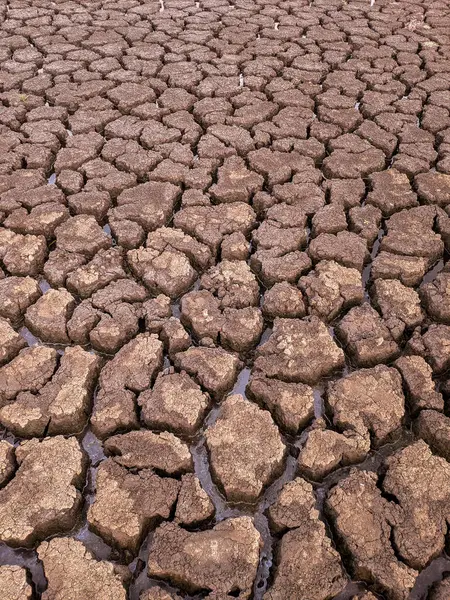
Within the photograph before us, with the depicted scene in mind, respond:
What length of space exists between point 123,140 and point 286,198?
134cm

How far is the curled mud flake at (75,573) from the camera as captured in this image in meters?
1.70

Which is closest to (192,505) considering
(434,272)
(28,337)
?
(28,337)

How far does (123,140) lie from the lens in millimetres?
3828

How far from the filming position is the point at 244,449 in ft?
6.81

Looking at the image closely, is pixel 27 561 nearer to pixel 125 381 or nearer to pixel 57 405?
pixel 57 405

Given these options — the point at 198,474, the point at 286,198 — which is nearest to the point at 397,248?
the point at 286,198

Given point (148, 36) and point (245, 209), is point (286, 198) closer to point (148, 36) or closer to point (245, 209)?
point (245, 209)

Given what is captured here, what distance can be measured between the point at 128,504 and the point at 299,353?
3.26 ft

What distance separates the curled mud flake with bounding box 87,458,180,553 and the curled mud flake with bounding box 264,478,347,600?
401mm

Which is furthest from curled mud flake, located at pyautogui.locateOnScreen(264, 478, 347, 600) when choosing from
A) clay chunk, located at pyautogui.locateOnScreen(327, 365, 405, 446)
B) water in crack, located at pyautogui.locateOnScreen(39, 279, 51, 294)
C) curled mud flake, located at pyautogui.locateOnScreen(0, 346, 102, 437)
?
water in crack, located at pyautogui.locateOnScreen(39, 279, 51, 294)

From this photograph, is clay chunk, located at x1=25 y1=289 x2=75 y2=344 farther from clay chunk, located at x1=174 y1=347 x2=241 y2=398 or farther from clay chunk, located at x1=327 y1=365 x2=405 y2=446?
clay chunk, located at x1=327 y1=365 x2=405 y2=446

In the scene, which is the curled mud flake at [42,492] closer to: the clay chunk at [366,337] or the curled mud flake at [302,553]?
the curled mud flake at [302,553]

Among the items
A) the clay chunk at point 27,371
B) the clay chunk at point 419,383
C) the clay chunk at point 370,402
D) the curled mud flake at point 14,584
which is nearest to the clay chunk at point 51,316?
the clay chunk at point 27,371

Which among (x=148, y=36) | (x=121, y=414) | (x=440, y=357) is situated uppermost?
(x=148, y=36)
